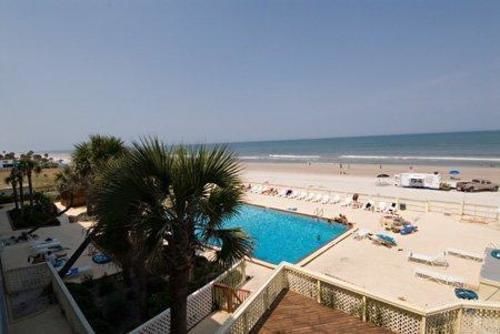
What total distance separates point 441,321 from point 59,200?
27.2 meters

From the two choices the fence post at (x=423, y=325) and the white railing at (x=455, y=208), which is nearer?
the fence post at (x=423, y=325)

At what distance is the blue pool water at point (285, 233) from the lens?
46.0 ft

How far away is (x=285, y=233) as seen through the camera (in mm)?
16922

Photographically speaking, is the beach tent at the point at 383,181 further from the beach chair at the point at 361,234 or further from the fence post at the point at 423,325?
the fence post at the point at 423,325

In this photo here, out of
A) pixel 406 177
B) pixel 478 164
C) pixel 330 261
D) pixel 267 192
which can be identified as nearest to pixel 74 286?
pixel 330 261

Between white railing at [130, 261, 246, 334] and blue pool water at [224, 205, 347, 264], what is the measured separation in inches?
133

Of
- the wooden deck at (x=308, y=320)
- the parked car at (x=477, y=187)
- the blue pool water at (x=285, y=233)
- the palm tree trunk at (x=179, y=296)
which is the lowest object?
the blue pool water at (x=285, y=233)

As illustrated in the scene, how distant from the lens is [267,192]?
1033 inches

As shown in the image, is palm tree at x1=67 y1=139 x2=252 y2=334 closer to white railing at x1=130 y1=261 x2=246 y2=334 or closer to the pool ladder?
white railing at x1=130 y1=261 x2=246 y2=334

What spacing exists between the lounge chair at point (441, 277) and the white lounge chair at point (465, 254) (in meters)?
2.47

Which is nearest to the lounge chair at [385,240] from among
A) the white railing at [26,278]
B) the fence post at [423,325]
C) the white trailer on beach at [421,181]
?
the fence post at [423,325]

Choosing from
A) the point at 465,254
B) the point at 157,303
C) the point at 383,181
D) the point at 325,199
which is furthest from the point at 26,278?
the point at 383,181

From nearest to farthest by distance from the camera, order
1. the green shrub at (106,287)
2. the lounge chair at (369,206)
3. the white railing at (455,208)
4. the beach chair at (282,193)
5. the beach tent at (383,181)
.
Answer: the green shrub at (106,287) < the white railing at (455,208) < the lounge chair at (369,206) < the beach chair at (282,193) < the beach tent at (383,181)

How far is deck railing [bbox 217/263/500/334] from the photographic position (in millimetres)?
5449
